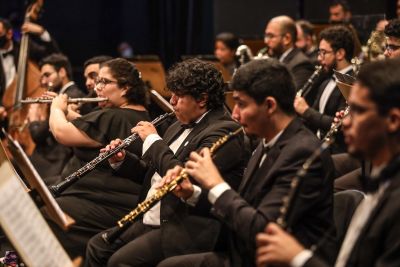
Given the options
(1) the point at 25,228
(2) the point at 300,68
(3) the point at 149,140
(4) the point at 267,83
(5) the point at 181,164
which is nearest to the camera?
(1) the point at 25,228

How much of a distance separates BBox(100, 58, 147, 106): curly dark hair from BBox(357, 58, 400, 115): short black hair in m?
2.32

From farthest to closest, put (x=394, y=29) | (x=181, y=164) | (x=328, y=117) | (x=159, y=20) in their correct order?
(x=159, y=20) < (x=328, y=117) < (x=394, y=29) < (x=181, y=164)

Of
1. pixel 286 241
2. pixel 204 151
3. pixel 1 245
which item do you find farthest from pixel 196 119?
pixel 1 245

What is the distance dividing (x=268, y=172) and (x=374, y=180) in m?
0.67

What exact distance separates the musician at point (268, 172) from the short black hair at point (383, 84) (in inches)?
21.4

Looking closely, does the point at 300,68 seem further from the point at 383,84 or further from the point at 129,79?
the point at 383,84

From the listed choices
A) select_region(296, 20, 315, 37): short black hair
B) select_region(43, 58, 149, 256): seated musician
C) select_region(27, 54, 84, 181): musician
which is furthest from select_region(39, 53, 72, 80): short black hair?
select_region(296, 20, 315, 37): short black hair

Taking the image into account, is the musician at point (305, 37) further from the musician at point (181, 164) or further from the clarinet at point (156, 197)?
the clarinet at point (156, 197)

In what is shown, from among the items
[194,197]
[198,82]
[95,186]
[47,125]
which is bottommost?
[47,125]

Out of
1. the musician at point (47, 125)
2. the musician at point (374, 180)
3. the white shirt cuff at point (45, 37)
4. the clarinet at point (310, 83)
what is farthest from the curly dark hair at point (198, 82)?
the white shirt cuff at point (45, 37)

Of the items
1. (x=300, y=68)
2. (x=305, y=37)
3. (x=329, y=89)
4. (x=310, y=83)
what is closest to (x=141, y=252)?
(x=329, y=89)

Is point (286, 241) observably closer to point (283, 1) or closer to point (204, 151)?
point (204, 151)

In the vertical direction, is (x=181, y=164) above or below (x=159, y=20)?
above

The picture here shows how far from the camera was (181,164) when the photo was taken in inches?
130
